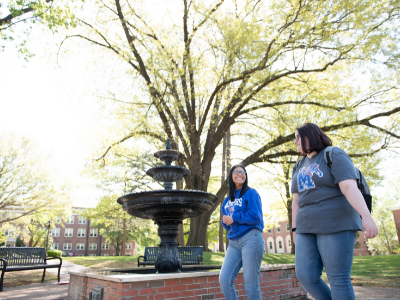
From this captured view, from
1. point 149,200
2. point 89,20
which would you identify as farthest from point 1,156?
point 149,200

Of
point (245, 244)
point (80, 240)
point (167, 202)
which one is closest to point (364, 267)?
point (167, 202)

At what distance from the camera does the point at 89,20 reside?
11.4 metres

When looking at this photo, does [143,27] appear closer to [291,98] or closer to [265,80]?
[265,80]

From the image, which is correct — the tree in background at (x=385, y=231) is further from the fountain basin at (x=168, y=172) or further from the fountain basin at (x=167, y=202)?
the fountain basin at (x=167, y=202)

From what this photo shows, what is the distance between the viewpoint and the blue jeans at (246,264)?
2812 millimetres

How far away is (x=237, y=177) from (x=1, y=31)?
888cm

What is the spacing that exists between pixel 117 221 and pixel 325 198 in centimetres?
3243

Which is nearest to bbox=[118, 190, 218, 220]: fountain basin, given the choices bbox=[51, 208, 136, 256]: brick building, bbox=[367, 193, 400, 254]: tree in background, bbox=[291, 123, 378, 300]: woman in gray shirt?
bbox=[291, 123, 378, 300]: woman in gray shirt

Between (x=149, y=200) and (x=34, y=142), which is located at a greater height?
(x=34, y=142)

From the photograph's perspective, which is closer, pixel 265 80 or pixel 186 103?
pixel 265 80

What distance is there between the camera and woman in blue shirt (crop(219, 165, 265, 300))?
2.83 metres

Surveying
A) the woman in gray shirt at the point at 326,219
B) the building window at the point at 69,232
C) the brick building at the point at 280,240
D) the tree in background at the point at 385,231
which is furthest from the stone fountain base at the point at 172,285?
the building window at the point at 69,232

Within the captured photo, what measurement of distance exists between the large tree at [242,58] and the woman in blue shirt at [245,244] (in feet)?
21.9

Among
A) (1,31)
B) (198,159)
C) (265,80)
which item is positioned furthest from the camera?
(198,159)
